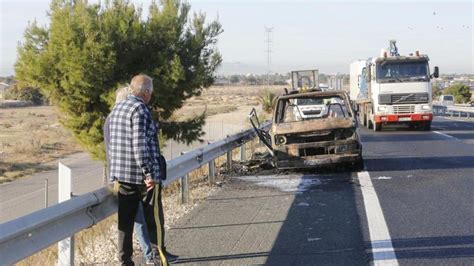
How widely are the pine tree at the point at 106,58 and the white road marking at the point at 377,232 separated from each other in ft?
18.6

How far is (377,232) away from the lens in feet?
23.0

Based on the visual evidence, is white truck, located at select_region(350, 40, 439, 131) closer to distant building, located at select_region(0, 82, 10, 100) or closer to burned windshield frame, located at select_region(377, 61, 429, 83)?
burned windshield frame, located at select_region(377, 61, 429, 83)

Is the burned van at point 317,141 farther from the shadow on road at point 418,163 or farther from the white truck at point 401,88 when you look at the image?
the white truck at point 401,88

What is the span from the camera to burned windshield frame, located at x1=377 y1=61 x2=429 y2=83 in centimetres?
2448

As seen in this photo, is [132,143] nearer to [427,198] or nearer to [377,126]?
[427,198]

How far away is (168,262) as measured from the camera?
230 inches

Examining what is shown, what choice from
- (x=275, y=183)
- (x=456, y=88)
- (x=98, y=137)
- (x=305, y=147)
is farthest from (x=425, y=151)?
(x=456, y=88)

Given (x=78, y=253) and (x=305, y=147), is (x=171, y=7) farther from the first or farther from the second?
(x=78, y=253)

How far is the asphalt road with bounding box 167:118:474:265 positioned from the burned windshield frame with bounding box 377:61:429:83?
12.0 m

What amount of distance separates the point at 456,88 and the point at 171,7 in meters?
91.7

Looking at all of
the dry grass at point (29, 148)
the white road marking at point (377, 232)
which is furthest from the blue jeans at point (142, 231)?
the dry grass at point (29, 148)

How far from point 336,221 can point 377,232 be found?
0.81m

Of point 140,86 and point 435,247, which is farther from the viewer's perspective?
point 435,247

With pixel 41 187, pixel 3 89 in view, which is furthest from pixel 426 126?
pixel 3 89
